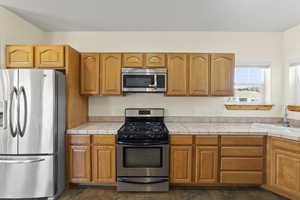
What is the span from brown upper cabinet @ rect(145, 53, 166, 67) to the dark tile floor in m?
1.90

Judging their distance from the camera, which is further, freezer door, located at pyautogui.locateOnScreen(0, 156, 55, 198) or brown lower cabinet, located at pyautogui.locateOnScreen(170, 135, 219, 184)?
brown lower cabinet, located at pyautogui.locateOnScreen(170, 135, 219, 184)

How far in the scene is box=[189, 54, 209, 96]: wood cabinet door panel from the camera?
308 centimetres

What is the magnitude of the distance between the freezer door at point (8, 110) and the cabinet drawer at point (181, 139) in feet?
6.51

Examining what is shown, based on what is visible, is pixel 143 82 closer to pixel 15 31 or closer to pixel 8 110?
pixel 8 110

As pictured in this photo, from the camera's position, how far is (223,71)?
308 cm

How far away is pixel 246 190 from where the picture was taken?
2771mm

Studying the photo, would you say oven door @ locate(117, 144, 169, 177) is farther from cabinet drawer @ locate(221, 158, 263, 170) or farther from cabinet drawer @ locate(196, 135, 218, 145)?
cabinet drawer @ locate(221, 158, 263, 170)

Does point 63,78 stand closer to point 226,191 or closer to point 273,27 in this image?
point 226,191

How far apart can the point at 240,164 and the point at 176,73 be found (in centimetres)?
162

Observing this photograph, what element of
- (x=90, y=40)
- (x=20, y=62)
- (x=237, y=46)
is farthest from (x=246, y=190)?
(x=20, y=62)

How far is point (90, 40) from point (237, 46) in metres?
2.61

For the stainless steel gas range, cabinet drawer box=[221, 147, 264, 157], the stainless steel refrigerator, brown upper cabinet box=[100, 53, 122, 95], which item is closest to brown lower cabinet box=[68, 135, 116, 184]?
the stainless steel gas range

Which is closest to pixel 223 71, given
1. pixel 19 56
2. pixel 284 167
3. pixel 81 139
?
pixel 284 167

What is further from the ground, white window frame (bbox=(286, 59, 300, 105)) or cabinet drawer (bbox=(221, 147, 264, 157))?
white window frame (bbox=(286, 59, 300, 105))
